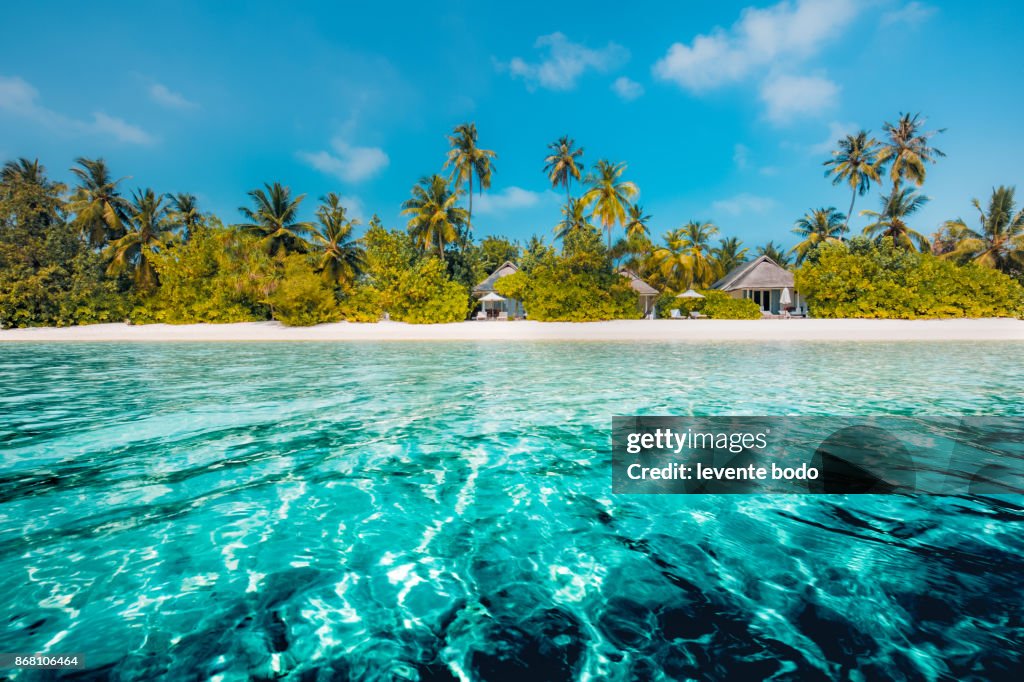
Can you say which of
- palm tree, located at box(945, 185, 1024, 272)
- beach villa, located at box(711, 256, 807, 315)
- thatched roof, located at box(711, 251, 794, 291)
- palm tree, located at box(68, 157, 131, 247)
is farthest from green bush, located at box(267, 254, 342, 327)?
palm tree, located at box(945, 185, 1024, 272)

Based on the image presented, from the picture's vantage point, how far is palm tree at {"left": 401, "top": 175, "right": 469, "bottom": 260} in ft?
111

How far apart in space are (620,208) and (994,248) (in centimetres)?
2583

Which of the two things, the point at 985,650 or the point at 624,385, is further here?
the point at 624,385

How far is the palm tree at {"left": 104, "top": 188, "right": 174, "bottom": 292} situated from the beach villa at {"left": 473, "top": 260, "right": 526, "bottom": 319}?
67.7 feet

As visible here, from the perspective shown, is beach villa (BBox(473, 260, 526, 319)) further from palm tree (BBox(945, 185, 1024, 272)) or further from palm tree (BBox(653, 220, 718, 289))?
palm tree (BBox(945, 185, 1024, 272))

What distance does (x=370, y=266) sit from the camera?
29.9m

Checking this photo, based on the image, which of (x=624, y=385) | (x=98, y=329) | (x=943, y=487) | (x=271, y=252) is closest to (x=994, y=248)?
(x=624, y=385)

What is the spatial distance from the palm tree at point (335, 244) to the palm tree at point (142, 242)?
32.1 ft

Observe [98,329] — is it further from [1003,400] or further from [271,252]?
[1003,400]

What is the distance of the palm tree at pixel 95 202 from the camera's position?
33.8m

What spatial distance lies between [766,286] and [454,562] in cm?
3706

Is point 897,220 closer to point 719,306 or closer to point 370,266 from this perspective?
point 719,306

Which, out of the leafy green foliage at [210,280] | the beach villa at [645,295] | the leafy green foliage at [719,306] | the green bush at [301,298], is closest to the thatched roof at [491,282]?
the beach villa at [645,295]

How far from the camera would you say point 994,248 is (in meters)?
33.9
